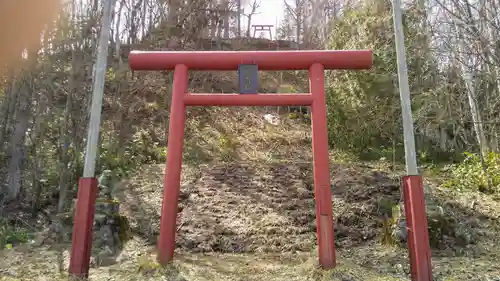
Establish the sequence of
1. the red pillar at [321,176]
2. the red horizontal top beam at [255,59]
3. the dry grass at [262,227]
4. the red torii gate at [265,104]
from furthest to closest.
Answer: the red horizontal top beam at [255,59], the dry grass at [262,227], the red pillar at [321,176], the red torii gate at [265,104]

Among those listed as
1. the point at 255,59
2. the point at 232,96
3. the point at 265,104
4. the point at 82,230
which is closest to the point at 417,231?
the point at 265,104

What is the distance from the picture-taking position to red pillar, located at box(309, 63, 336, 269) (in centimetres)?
414

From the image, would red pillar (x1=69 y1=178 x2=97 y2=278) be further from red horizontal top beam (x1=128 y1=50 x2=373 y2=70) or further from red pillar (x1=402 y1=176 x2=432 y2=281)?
red pillar (x1=402 y1=176 x2=432 y2=281)

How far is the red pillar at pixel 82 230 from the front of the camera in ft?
12.9

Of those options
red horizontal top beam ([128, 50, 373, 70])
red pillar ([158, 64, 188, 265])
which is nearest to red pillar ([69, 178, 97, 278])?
red pillar ([158, 64, 188, 265])

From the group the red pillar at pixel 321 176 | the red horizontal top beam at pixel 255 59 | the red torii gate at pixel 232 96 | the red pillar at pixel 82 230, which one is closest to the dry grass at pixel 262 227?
the red pillar at pixel 321 176

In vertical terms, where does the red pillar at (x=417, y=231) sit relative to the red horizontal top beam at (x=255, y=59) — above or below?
below

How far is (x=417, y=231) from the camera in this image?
391cm

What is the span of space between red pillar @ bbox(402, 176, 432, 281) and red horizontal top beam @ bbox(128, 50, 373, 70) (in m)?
1.49

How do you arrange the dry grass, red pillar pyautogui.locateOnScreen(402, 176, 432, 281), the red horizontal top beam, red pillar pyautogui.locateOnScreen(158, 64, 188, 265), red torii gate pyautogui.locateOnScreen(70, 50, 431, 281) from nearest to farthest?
red pillar pyautogui.locateOnScreen(402, 176, 432, 281)
red torii gate pyautogui.locateOnScreen(70, 50, 431, 281)
red pillar pyautogui.locateOnScreen(158, 64, 188, 265)
the dry grass
the red horizontal top beam

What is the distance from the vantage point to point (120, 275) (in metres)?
4.30

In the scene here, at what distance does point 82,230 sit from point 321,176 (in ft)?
8.26

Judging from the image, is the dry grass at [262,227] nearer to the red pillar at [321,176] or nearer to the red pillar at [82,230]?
the red pillar at [321,176]

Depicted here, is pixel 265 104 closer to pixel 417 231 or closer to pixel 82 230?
pixel 417 231
